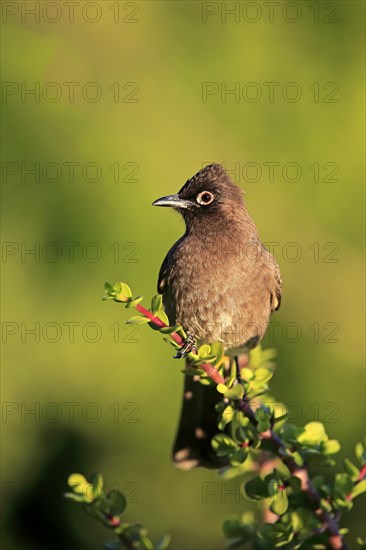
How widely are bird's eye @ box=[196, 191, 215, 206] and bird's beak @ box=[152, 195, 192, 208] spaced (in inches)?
2.9

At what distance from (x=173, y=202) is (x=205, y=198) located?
0.91 feet

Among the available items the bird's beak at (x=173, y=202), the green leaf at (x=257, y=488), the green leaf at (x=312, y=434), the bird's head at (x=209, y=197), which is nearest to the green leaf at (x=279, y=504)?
the green leaf at (x=257, y=488)

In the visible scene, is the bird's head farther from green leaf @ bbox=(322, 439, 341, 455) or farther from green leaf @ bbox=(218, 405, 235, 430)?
green leaf @ bbox=(322, 439, 341, 455)

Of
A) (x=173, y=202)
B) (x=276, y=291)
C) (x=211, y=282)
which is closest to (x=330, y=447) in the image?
(x=211, y=282)

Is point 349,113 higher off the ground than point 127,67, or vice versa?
point 127,67

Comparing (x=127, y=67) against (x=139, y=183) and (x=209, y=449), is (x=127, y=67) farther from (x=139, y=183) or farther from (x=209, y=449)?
(x=209, y=449)

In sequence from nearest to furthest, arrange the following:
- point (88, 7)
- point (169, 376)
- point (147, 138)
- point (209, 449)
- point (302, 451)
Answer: point (302, 451) → point (209, 449) → point (169, 376) → point (147, 138) → point (88, 7)

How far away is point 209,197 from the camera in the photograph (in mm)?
4070

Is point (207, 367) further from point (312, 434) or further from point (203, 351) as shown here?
point (312, 434)

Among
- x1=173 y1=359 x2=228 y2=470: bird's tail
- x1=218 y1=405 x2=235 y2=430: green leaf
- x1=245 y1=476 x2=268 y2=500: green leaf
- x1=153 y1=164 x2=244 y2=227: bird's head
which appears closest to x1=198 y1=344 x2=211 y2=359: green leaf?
x1=218 y1=405 x2=235 y2=430: green leaf

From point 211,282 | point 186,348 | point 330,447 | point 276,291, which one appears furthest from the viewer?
point 276,291

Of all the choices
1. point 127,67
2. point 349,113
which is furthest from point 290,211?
point 127,67

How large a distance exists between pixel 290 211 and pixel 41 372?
1.59 m

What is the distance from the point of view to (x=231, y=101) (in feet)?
14.2
